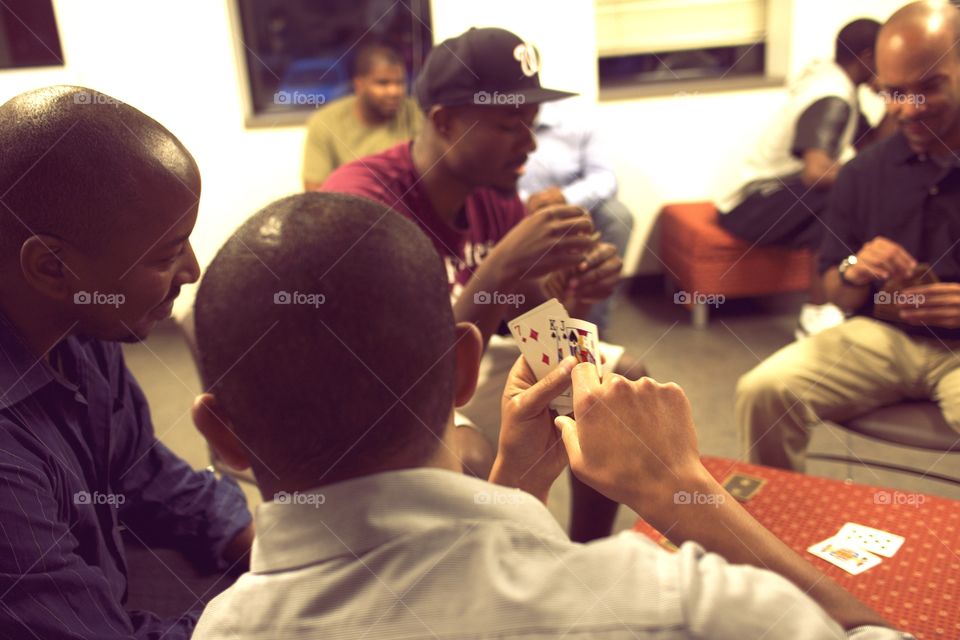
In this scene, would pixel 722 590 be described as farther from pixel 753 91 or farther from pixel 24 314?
pixel 753 91

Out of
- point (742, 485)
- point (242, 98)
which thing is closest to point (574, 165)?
point (242, 98)

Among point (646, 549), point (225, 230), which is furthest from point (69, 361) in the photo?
point (225, 230)

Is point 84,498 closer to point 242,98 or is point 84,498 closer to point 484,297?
point 484,297

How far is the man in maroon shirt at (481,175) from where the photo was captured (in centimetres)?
179

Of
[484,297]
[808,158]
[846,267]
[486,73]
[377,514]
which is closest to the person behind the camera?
[377,514]

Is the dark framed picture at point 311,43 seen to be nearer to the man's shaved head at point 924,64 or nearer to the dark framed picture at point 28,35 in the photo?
the dark framed picture at point 28,35

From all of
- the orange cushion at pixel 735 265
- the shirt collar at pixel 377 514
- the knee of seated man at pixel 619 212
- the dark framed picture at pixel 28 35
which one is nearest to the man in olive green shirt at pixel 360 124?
the knee of seated man at pixel 619 212

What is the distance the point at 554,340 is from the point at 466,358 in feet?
0.71

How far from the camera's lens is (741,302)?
13.8 feet

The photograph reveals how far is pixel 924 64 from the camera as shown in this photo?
195 cm

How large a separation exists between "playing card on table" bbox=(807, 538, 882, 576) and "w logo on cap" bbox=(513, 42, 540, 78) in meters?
1.25

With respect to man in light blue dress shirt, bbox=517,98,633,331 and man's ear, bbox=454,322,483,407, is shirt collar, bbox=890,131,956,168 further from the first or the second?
man's ear, bbox=454,322,483,407

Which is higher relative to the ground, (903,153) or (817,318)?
(903,153)

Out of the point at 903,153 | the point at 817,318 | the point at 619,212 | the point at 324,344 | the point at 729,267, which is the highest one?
the point at 324,344
